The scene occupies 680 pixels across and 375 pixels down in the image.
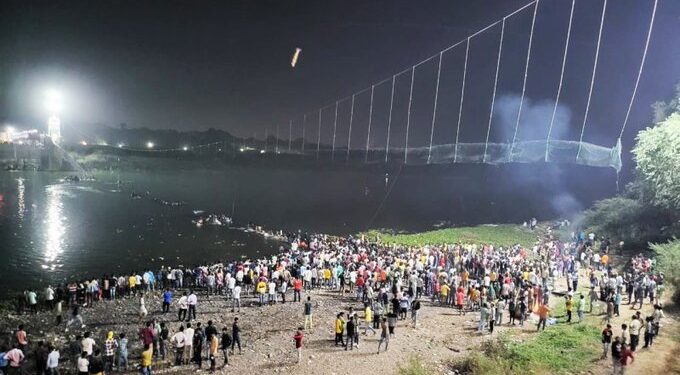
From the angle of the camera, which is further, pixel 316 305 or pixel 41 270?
pixel 41 270

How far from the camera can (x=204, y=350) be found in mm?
17469

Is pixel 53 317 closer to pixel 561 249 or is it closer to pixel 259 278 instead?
pixel 259 278

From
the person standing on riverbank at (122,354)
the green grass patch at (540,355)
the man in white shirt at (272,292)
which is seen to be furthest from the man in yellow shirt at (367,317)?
the person standing on riverbank at (122,354)

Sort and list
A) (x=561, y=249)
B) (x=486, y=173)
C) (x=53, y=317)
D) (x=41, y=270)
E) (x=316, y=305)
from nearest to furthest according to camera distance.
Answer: (x=53, y=317) < (x=316, y=305) < (x=41, y=270) < (x=561, y=249) < (x=486, y=173)

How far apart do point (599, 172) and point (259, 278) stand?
87.4m

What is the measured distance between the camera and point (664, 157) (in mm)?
26859

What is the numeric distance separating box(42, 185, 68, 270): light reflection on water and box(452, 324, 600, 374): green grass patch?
3421cm

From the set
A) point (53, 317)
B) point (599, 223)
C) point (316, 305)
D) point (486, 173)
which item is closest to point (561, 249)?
point (599, 223)

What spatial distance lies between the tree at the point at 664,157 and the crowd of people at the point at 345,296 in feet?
16.4

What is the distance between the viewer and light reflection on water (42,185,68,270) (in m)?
38.5

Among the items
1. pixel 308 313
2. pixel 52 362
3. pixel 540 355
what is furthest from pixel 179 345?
pixel 540 355

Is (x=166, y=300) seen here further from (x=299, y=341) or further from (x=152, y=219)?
(x=152, y=219)

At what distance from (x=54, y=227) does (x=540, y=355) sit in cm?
Answer: 5319

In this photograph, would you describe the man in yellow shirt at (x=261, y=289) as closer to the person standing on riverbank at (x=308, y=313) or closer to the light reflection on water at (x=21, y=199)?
the person standing on riverbank at (x=308, y=313)
